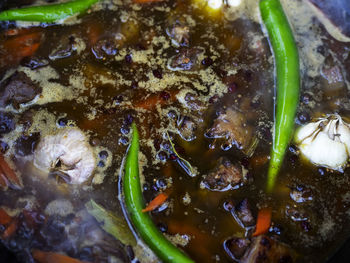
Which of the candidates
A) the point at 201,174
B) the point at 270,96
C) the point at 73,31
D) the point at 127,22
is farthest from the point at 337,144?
the point at 73,31

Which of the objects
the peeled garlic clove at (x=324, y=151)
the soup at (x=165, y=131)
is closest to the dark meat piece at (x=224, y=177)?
the soup at (x=165, y=131)

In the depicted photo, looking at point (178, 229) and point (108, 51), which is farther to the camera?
point (108, 51)

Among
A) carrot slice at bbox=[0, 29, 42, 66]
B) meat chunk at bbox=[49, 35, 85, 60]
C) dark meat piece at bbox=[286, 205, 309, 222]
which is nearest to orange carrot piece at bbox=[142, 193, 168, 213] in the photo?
dark meat piece at bbox=[286, 205, 309, 222]

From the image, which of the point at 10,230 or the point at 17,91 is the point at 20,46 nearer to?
the point at 17,91

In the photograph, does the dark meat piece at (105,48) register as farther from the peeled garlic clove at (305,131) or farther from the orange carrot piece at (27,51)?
the peeled garlic clove at (305,131)

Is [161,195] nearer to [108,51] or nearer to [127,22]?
[108,51]

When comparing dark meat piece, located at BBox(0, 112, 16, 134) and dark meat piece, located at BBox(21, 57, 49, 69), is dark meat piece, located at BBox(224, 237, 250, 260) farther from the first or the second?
dark meat piece, located at BBox(21, 57, 49, 69)
